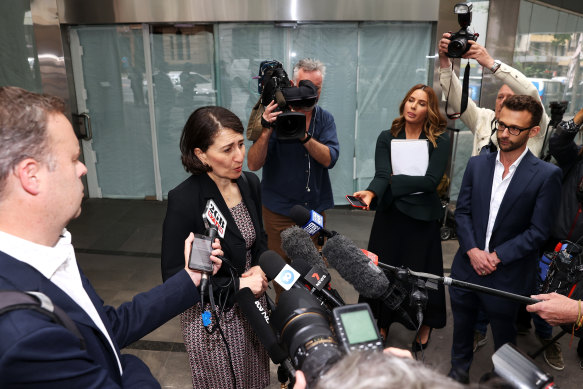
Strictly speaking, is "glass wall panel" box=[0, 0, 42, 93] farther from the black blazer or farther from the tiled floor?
the black blazer

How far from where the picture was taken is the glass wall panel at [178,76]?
5.21 m

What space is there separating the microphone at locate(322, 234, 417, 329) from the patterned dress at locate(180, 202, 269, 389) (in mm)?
578

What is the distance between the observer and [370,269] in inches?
48.2

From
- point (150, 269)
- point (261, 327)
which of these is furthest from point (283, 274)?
point (150, 269)

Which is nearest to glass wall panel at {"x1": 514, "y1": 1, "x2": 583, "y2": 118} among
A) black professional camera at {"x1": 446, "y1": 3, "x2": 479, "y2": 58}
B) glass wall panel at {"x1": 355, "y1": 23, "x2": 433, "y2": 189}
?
glass wall panel at {"x1": 355, "y1": 23, "x2": 433, "y2": 189}

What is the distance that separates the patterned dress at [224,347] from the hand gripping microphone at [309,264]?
49 cm

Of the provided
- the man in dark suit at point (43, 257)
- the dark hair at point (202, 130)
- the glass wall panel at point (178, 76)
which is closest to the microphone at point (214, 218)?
the dark hair at point (202, 130)

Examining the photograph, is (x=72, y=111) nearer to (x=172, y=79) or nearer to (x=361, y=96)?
(x=172, y=79)

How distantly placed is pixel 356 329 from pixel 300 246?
0.47 meters

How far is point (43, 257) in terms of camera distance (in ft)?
2.99

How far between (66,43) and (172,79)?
56.2 inches

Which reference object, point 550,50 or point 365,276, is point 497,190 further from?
point 550,50

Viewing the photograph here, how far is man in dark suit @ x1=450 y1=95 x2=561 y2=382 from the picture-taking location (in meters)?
2.03

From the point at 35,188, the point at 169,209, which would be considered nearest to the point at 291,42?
the point at 169,209
